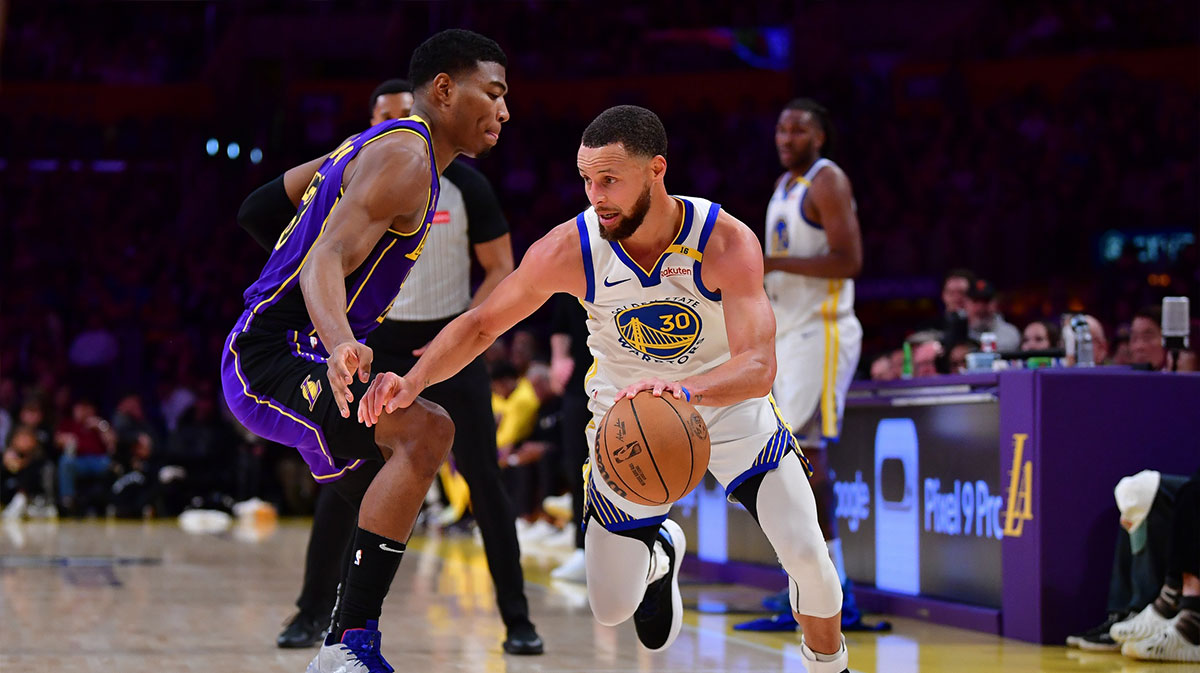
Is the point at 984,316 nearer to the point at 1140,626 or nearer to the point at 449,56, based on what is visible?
the point at 1140,626

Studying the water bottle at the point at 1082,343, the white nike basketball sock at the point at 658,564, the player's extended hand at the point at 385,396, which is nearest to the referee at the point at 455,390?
the white nike basketball sock at the point at 658,564

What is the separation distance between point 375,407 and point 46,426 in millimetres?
13598

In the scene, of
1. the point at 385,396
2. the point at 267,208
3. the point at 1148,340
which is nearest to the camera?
the point at 385,396

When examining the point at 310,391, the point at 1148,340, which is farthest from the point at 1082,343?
the point at 310,391

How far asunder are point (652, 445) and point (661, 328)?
2.03 ft

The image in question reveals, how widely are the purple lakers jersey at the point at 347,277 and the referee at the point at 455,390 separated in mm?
1029

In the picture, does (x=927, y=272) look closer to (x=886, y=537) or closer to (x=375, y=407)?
(x=886, y=537)

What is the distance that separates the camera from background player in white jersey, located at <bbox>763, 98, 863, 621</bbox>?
613cm

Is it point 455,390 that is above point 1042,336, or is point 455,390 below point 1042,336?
below

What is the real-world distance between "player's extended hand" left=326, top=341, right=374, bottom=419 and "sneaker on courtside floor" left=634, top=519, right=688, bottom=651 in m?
1.39

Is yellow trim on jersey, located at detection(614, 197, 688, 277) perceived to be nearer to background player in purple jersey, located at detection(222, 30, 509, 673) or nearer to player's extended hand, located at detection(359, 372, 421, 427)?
background player in purple jersey, located at detection(222, 30, 509, 673)

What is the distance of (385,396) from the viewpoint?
11.9ft

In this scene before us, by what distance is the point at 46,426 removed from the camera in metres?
15.8

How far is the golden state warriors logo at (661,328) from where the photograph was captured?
3.99 meters
